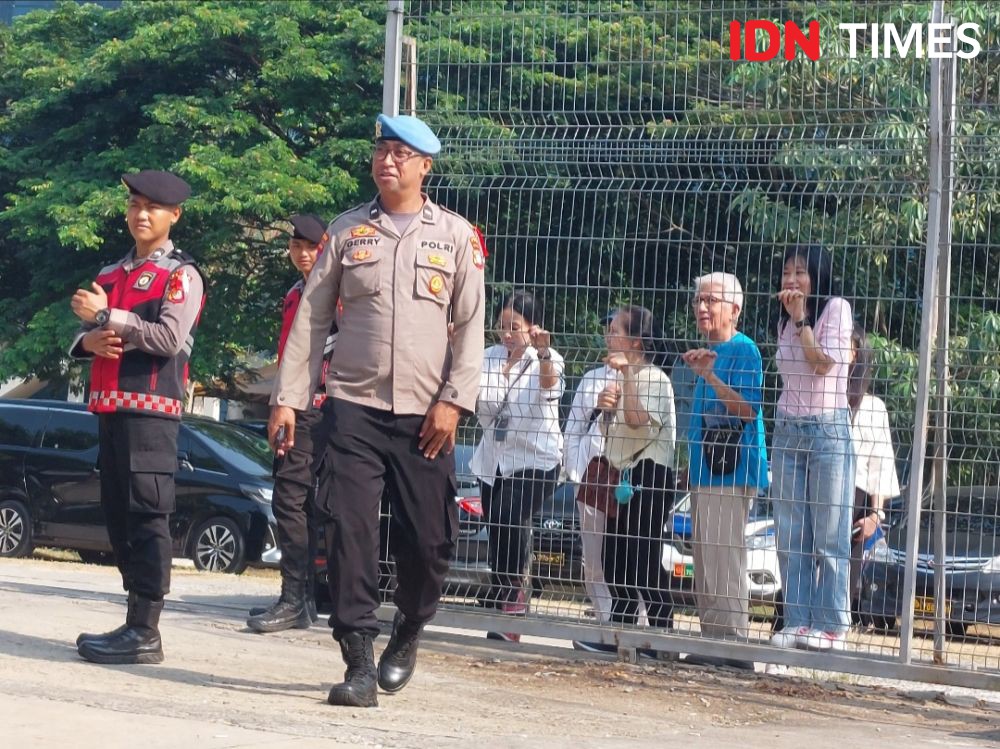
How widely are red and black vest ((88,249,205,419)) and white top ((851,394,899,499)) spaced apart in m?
2.95

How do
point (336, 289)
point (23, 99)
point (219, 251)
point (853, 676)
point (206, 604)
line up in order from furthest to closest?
point (23, 99), point (219, 251), point (206, 604), point (853, 676), point (336, 289)

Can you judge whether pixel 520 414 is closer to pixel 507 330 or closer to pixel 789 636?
pixel 507 330

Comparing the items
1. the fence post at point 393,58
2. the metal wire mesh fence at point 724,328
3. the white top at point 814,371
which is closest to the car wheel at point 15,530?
the metal wire mesh fence at point 724,328

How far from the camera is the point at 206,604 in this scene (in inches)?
353

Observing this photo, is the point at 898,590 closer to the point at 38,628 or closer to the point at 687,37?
the point at 687,37

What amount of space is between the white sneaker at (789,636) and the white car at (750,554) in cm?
16

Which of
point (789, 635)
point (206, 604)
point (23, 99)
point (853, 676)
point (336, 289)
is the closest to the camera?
point (336, 289)

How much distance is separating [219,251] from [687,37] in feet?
57.0

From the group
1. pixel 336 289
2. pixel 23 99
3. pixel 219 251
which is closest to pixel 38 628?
pixel 336 289

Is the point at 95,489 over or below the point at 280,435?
below

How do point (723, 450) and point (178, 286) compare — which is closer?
point (178, 286)

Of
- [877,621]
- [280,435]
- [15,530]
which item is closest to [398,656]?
[280,435]

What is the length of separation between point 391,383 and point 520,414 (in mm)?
1991

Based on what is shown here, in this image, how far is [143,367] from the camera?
6.09m
